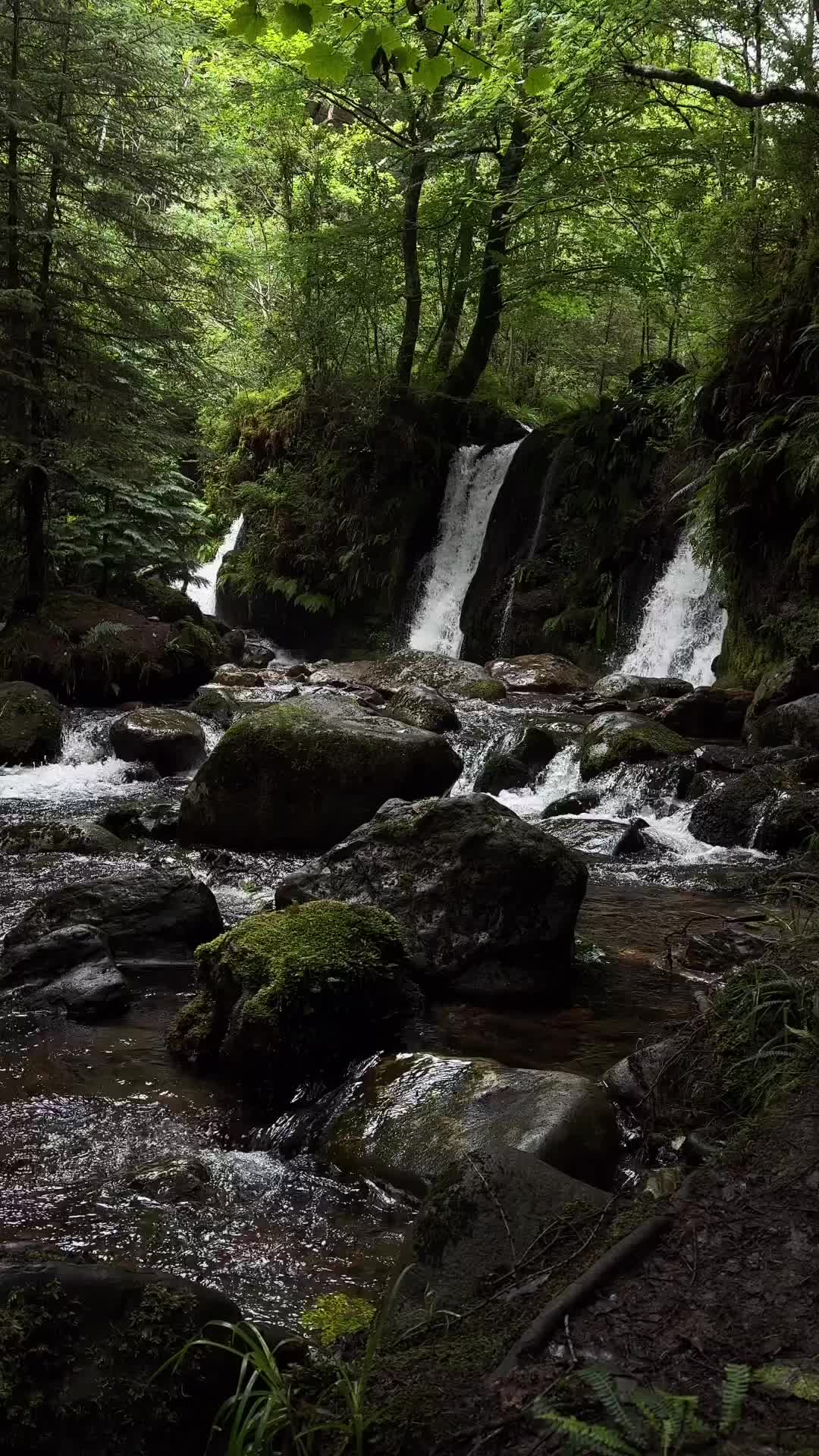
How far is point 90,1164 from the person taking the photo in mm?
3426

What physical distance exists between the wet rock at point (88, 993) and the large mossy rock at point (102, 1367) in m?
2.58

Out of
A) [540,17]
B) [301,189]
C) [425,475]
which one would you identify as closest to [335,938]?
[540,17]

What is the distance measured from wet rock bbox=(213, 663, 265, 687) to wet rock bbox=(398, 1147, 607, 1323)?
462 inches

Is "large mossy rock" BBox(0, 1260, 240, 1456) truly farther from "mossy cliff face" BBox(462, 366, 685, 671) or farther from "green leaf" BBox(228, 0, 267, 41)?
"mossy cliff face" BBox(462, 366, 685, 671)

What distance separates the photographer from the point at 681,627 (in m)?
14.7

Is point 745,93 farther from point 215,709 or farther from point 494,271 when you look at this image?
point 494,271

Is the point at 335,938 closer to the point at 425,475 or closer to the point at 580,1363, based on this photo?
the point at 580,1363

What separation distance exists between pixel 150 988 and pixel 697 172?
53.7 ft

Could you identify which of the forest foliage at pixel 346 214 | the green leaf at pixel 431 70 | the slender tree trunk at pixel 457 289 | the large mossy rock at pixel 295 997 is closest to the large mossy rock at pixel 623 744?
the large mossy rock at pixel 295 997

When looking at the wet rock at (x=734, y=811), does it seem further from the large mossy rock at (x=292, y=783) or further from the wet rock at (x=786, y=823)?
the large mossy rock at (x=292, y=783)

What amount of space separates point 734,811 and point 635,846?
913mm

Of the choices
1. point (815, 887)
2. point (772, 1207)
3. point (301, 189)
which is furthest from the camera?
point (301, 189)

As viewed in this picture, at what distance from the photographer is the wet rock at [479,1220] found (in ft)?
7.87

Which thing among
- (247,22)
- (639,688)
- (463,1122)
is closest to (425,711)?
(639,688)
